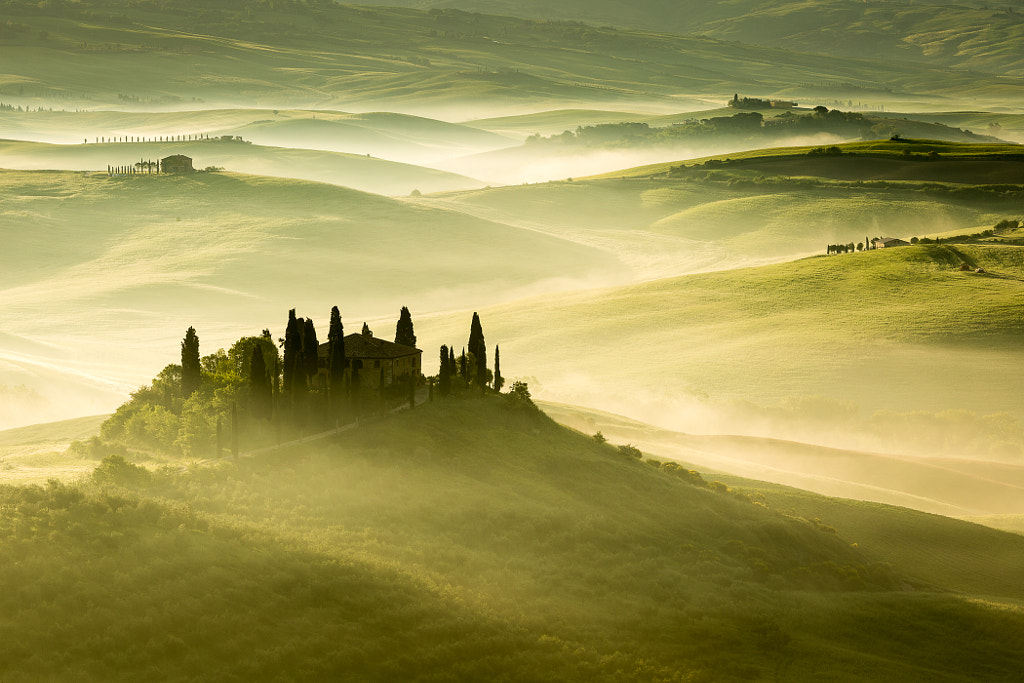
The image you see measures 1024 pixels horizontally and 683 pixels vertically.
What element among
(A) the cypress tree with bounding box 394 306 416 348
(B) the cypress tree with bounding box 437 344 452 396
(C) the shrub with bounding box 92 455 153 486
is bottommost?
(C) the shrub with bounding box 92 455 153 486

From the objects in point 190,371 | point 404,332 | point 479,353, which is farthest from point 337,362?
point 404,332

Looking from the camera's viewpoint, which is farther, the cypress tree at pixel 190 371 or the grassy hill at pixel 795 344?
the grassy hill at pixel 795 344

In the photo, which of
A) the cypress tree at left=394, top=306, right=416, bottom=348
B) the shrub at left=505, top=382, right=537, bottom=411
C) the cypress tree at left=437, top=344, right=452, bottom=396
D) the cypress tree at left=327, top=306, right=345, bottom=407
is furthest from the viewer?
the cypress tree at left=394, top=306, right=416, bottom=348

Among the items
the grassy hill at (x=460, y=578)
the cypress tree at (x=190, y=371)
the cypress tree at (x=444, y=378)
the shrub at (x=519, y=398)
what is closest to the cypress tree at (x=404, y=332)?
the cypress tree at (x=444, y=378)

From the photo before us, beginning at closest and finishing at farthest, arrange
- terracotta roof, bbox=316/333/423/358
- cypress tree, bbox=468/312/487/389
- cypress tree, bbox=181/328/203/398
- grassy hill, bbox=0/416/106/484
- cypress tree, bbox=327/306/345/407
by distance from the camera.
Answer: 1. grassy hill, bbox=0/416/106/484
2. cypress tree, bbox=327/306/345/407
3. cypress tree, bbox=181/328/203/398
4. terracotta roof, bbox=316/333/423/358
5. cypress tree, bbox=468/312/487/389

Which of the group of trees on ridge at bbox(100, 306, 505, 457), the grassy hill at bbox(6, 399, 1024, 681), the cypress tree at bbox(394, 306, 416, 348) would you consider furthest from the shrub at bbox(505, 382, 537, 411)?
the cypress tree at bbox(394, 306, 416, 348)

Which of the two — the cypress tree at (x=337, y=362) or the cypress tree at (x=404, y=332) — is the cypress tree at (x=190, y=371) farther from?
the cypress tree at (x=404, y=332)

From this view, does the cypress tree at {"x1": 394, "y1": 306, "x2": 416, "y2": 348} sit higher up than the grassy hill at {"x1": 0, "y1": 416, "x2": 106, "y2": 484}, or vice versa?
the cypress tree at {"x1": 394, "y1": 306, "x2": 416, "y2": 348}

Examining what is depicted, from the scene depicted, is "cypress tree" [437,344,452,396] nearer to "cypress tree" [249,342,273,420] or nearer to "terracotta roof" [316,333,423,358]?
"terracotta roof" [316,333,423,358]
